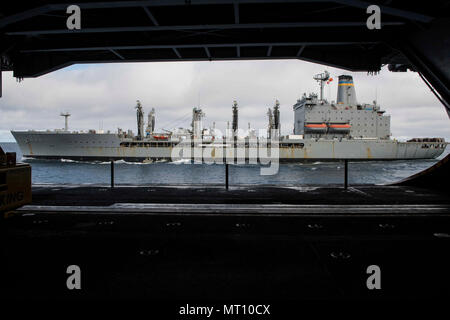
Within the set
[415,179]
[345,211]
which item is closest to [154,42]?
[345,211]

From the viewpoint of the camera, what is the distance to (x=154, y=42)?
1020 centimetres

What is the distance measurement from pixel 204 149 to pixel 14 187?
2028 inches

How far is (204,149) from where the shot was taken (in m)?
56.8

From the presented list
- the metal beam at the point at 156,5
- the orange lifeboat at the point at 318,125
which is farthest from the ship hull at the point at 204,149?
the metal beam at the point at 156,5

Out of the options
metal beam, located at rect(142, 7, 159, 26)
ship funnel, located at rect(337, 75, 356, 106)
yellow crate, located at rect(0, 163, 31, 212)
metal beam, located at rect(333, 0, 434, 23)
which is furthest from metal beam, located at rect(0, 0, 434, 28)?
ship funnel, located at rect(337, 75, 356, 106)

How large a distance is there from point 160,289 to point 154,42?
936 centimetres

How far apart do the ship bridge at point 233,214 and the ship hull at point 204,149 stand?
40.2m

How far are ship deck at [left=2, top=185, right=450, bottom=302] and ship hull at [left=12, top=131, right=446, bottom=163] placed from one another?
45590 millimetres

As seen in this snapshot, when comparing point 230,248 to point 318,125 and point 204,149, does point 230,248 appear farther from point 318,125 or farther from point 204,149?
point 318,125

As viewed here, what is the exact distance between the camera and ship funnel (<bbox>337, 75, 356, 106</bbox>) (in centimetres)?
5719

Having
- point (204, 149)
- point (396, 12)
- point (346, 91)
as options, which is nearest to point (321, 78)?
point (346, 91)

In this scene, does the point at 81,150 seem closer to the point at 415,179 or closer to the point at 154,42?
the point at 154,42

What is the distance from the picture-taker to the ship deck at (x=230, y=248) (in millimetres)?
3037

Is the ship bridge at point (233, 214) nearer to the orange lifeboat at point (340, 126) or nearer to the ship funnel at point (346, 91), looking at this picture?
the orange lifeboat at point (340, 126)
